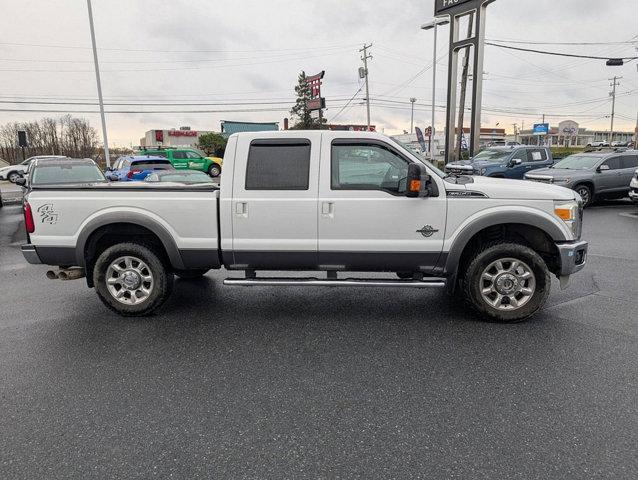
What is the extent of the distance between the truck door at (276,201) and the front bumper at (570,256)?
8.30 ft

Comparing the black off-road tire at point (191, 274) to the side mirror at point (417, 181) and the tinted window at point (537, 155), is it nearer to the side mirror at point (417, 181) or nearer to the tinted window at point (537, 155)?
the side mirror at point (417, 181)

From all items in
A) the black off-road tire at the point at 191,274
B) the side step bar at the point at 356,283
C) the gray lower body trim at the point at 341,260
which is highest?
the gray lower body trim at the point at 341,260

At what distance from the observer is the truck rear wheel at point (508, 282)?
4594mm

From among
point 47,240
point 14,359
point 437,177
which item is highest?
point 437,177

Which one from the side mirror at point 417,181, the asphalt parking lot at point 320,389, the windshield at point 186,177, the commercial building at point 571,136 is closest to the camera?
the asphalt parking lot at point 320,389

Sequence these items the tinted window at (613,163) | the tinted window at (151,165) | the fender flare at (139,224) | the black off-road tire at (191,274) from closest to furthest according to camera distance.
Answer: the fender flare at (139,224)
the black off-road tire at (191,274)
the tinted window at (613,163)
the tinted window at (151,165)

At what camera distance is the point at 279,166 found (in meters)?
4.68

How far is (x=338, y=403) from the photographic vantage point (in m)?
3.20

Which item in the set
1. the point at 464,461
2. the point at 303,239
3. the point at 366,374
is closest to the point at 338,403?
the point at 366,374

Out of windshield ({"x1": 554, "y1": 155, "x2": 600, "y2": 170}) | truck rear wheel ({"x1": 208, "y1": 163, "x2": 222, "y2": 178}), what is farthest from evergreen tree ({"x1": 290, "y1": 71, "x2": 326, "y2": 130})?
windshield ({"x1": 554, "y1": 155, "x2": 600, "y2": 170})

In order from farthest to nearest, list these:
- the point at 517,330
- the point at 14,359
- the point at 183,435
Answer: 1. the point at 517,330
2. the point at 14,359
3. the point at 183,435

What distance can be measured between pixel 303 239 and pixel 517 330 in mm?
2356

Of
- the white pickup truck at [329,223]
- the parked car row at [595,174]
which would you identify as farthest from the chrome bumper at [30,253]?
the parked car row at [595,174]

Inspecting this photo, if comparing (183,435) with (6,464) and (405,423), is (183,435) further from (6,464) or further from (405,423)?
(405,423)
